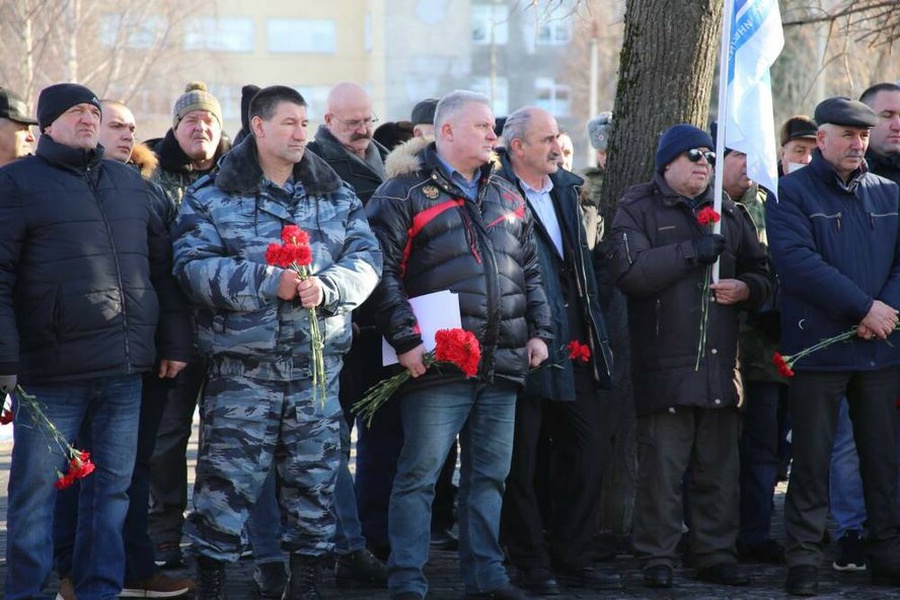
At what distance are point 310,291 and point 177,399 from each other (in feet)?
5.69

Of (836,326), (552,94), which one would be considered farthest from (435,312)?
(552,94)

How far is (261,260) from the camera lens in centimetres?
644

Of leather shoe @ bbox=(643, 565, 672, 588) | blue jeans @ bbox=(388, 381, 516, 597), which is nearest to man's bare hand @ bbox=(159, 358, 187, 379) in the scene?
blue jeans @ bbox=(388, 381, 516, 597)

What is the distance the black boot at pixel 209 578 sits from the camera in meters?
6.49

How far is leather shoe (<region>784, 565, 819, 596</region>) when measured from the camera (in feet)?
23.3

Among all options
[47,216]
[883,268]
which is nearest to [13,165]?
[47,216]

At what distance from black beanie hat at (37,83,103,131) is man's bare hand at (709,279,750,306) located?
3125 mm

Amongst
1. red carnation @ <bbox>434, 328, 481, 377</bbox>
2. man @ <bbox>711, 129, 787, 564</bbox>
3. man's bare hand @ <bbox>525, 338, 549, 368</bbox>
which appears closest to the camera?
red carnation @ <bbox>434, 328, 481, 377</bbox>

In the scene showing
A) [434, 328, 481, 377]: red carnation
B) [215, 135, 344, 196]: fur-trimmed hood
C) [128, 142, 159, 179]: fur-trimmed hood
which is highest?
[128, 142, 159, 179]: fur-trimmed hood

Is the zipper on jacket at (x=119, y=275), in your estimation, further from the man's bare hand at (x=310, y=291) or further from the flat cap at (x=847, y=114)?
the flat cap at (x=847, y=114)

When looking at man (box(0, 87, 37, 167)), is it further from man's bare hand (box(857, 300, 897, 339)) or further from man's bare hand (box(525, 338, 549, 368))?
man's bare hand (box(857, 300, 897, 339))

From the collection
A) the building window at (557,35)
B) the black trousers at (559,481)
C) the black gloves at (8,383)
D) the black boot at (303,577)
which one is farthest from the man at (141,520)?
the building window at (557,35)

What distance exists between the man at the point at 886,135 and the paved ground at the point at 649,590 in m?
2.17

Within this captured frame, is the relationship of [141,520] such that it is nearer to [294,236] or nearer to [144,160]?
[294,236]
